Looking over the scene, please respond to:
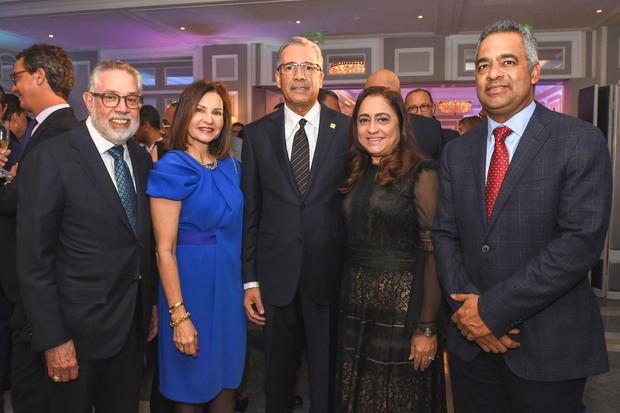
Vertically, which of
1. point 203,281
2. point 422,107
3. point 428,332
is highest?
point 422,107

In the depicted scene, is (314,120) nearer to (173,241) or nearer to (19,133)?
(173,241)

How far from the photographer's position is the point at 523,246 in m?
1.44

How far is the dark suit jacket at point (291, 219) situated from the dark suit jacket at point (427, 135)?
0.72 m

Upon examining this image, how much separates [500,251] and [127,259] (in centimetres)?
128

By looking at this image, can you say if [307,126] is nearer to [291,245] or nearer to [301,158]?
[301,158]

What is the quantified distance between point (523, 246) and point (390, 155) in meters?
0.70

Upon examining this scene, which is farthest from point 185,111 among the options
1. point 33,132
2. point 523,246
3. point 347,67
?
point 347,67

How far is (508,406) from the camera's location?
156 cm

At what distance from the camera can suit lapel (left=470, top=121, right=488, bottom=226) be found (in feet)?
4.99

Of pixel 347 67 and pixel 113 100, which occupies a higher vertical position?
pixel 347 67

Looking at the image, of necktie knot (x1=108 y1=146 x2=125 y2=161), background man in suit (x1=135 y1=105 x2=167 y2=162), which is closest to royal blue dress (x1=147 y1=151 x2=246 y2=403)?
necktie knot (x1=108 y1=146 x2=125 y2=161)

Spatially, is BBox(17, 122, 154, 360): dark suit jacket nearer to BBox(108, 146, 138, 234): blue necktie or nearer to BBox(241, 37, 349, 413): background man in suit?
BBox(108, 146, 138, 234): blue necktie

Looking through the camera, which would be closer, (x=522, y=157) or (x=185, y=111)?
(x=522, y=157)

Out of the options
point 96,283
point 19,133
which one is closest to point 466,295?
point 96,283
